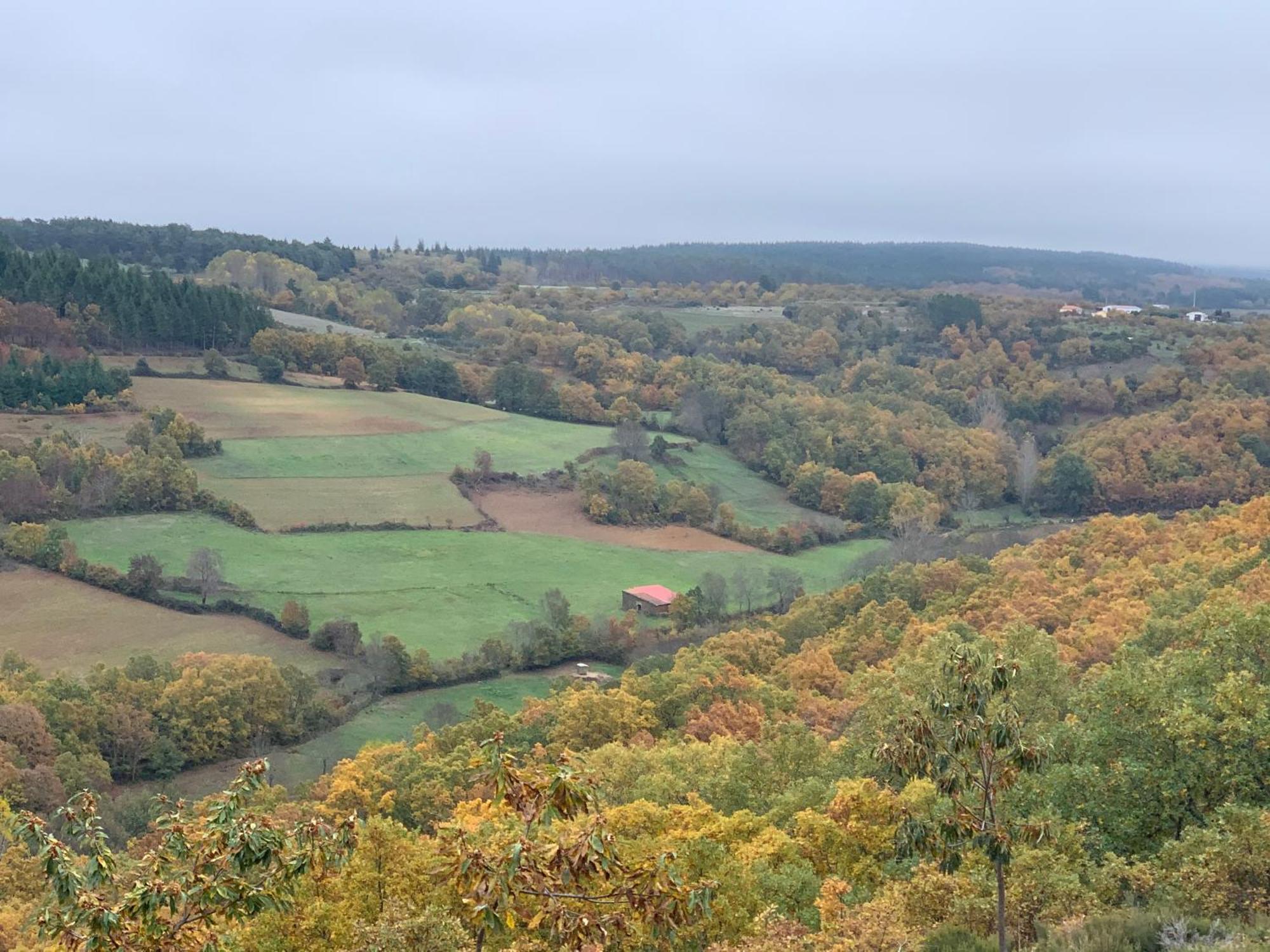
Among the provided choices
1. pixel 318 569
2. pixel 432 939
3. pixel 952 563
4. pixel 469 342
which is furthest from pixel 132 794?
pixel 469 342

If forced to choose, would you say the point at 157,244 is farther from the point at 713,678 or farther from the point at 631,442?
the point at 713,678

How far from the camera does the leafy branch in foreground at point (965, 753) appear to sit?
11586mm

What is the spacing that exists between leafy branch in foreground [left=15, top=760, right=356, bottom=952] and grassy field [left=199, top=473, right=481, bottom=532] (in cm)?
6187

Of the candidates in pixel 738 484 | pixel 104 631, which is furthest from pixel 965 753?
pixel 738 484

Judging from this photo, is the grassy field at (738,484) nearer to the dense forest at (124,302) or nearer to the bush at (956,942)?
the dense forest at (124,302)

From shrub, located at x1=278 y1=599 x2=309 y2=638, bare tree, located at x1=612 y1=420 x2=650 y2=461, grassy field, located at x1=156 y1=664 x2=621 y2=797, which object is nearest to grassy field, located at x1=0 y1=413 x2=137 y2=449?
shrub, located at x1=278 y1=599 x2=309 y2=638

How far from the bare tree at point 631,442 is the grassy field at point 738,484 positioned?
1.56 metres

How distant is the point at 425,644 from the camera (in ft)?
184

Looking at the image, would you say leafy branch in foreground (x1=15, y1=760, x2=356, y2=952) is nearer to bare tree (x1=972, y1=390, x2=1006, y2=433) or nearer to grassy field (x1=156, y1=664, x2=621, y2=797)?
grassy field (x1=156, y1=664, x2=621, y2=797)

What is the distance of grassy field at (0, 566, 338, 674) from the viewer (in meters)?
51.2

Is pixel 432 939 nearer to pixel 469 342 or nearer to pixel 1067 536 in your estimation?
pixel 1067 536

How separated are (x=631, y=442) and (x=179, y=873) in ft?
291

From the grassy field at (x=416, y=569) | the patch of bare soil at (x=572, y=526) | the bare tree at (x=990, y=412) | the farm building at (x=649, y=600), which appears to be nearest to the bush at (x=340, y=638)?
the grassy field at (x=416, y=569)

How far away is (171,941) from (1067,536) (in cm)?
6154
